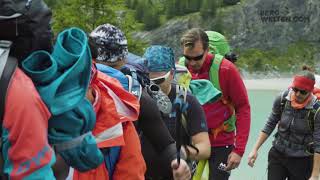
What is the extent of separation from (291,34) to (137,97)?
71.3 m

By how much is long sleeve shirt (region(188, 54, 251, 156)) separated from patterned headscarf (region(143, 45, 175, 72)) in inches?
53.4

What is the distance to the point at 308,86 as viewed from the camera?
19.7 ft

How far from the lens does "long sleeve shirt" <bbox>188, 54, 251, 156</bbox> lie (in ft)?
17.4

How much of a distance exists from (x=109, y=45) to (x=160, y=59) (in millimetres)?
647

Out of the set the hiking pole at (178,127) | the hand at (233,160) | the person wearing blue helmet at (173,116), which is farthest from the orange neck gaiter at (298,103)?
the hiking pole at (178,127)

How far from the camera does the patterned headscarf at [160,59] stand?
3826mm

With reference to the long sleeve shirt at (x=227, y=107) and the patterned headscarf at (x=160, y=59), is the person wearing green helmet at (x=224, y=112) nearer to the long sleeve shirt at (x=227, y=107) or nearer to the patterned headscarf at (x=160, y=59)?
the long sleeve shirt at (x=227, y=107)

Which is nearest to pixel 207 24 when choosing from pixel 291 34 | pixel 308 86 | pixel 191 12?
pixel 191 12

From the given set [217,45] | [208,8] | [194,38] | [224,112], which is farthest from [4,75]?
[208,8]

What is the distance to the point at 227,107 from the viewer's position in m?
5.46

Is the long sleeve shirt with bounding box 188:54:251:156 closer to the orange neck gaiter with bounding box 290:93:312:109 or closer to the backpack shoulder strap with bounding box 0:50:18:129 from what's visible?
the orange neck gaiter with bounding box 290:93:312:109

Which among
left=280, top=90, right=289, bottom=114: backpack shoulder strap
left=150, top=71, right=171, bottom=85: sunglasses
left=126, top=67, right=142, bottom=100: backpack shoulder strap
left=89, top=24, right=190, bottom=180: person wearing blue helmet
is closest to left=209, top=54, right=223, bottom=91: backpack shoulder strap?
left=280, top=90, right=289, bottom=114: backpack shoulder strap

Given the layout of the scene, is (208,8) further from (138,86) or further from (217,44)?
(138,86)

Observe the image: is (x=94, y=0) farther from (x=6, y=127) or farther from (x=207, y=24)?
(x=207, y=24)
